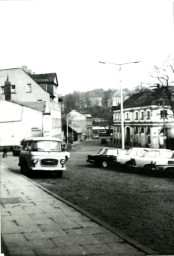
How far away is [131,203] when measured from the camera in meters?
10.7

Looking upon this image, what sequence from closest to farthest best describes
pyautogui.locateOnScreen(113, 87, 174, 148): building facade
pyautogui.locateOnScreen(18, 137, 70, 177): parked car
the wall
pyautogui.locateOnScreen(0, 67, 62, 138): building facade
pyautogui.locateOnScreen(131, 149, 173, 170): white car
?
the wall → pyautogui.locateOnScreen(0, 67, 62, 138): building facade → pyautogui.locateOnScreen(18, 137, 70, 177): parked car → pyautogui.locateOnScreen(131, 149, 173, 170): white car → pyautogui.locateOnScreen(113, 87, 174, 148): building facade

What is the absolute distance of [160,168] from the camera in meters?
18.4

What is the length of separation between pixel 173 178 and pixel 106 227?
11209 millimetres

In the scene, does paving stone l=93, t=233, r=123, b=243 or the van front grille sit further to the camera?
the van front grille

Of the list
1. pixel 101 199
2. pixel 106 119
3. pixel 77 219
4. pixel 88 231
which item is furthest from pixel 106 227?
pixel 106 119

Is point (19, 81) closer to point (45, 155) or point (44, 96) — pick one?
point (44, 96)

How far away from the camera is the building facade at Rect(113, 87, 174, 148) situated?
53062mm

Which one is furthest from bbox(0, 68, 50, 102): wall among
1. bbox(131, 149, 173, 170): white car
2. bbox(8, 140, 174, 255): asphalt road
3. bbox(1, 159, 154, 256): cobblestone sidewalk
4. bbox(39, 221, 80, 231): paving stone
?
bbox(131, 149, 173, 170): white car

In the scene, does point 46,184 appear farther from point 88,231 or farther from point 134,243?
point 134,243

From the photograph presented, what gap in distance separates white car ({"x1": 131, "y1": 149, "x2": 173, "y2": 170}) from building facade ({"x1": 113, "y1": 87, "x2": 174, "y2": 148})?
27.3m

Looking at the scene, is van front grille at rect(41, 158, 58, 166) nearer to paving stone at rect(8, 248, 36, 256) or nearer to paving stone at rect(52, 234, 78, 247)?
paving stone at rect(52, 234, 78, 247)

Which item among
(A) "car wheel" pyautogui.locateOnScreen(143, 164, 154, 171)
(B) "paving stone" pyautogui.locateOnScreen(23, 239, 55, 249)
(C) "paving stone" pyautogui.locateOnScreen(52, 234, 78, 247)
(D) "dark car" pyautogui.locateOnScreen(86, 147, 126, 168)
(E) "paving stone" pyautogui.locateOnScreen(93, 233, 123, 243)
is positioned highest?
(D) "dark car" pyautogui.locateOnScreen(86, 147, 126, 168)

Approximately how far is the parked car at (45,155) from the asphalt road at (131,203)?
1.96 ft

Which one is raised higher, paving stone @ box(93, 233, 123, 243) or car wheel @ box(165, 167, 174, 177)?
car wheel @ box(165, 167, 174, 177)
